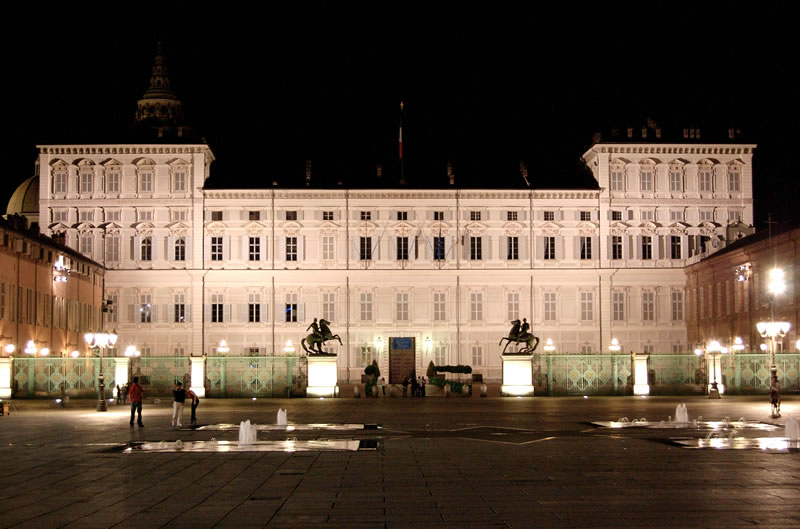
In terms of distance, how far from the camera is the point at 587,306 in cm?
8044

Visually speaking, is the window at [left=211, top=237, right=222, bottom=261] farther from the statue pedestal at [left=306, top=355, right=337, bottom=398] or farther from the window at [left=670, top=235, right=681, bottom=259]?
the window at [left=670, top=235, right=681, bottom=259]

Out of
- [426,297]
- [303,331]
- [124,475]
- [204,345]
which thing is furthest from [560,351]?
[124,475]

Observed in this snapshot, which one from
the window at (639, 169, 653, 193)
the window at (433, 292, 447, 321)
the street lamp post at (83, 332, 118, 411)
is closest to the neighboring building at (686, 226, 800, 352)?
the window at (639, 169, 653, 193)

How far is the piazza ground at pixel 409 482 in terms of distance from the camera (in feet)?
46.6

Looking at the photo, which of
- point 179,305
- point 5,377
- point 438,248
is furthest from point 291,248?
point 5,377

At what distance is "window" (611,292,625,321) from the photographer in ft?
263

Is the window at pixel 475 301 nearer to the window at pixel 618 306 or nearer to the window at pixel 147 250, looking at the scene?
the window at pixel 618 306

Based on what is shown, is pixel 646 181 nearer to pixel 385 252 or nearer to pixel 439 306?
pixel 439 306

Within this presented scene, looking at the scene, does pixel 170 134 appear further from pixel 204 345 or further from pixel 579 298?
pixel 579 298

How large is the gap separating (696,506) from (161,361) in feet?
135

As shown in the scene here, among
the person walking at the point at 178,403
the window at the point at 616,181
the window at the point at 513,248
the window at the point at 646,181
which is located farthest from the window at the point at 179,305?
the person walking at the point at 178,403

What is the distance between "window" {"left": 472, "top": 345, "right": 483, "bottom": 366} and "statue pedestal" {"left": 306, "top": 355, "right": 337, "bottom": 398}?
27.7m

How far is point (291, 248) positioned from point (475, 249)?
1318 cm

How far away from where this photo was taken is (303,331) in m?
79.1
